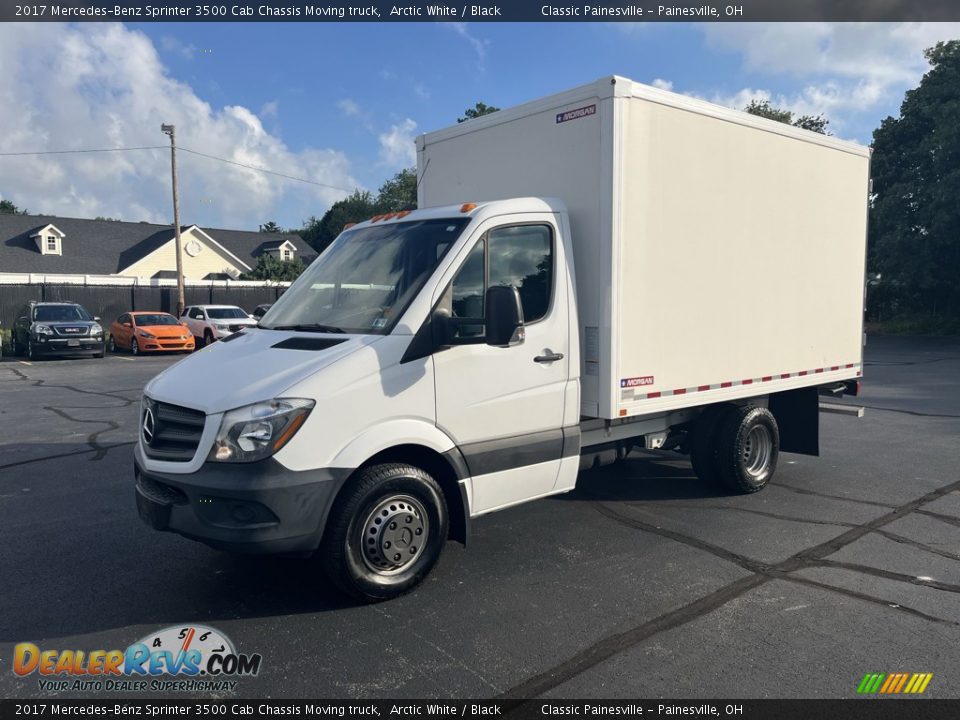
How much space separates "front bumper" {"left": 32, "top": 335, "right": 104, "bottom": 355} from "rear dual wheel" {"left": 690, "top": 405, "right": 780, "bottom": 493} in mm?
20068

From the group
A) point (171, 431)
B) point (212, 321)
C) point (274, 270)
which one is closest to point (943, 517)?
point (171, 431)

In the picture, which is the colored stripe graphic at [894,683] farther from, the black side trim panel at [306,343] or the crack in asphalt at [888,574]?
the black side trim panel at [306,343]

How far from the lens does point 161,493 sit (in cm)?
454

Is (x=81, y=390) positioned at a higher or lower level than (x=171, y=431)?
lower

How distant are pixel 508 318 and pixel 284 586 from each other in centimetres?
229

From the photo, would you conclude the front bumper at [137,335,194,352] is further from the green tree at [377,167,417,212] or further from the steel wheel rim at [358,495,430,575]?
the green tree at [377,167,417,212]

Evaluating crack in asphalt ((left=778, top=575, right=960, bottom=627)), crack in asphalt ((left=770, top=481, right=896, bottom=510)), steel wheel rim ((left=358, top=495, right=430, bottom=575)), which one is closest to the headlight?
steel wheel rim ((left=358, top=495, right=430, bottom=575))

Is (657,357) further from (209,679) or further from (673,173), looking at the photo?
(209,679)

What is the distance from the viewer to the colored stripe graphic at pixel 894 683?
3.65 meters

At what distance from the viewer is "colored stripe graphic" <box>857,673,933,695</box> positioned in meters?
3.65

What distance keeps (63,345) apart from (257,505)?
20.5 metres

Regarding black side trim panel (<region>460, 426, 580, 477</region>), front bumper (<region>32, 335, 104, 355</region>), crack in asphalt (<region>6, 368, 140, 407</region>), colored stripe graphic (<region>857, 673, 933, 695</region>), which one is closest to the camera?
colored stripe graphic (<region>857, 673, 933, 695</region>)

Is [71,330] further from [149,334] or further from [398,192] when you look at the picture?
[398,192]

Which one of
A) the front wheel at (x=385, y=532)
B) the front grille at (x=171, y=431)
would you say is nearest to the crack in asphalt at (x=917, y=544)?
the front wheel at (x=385, y=532)
